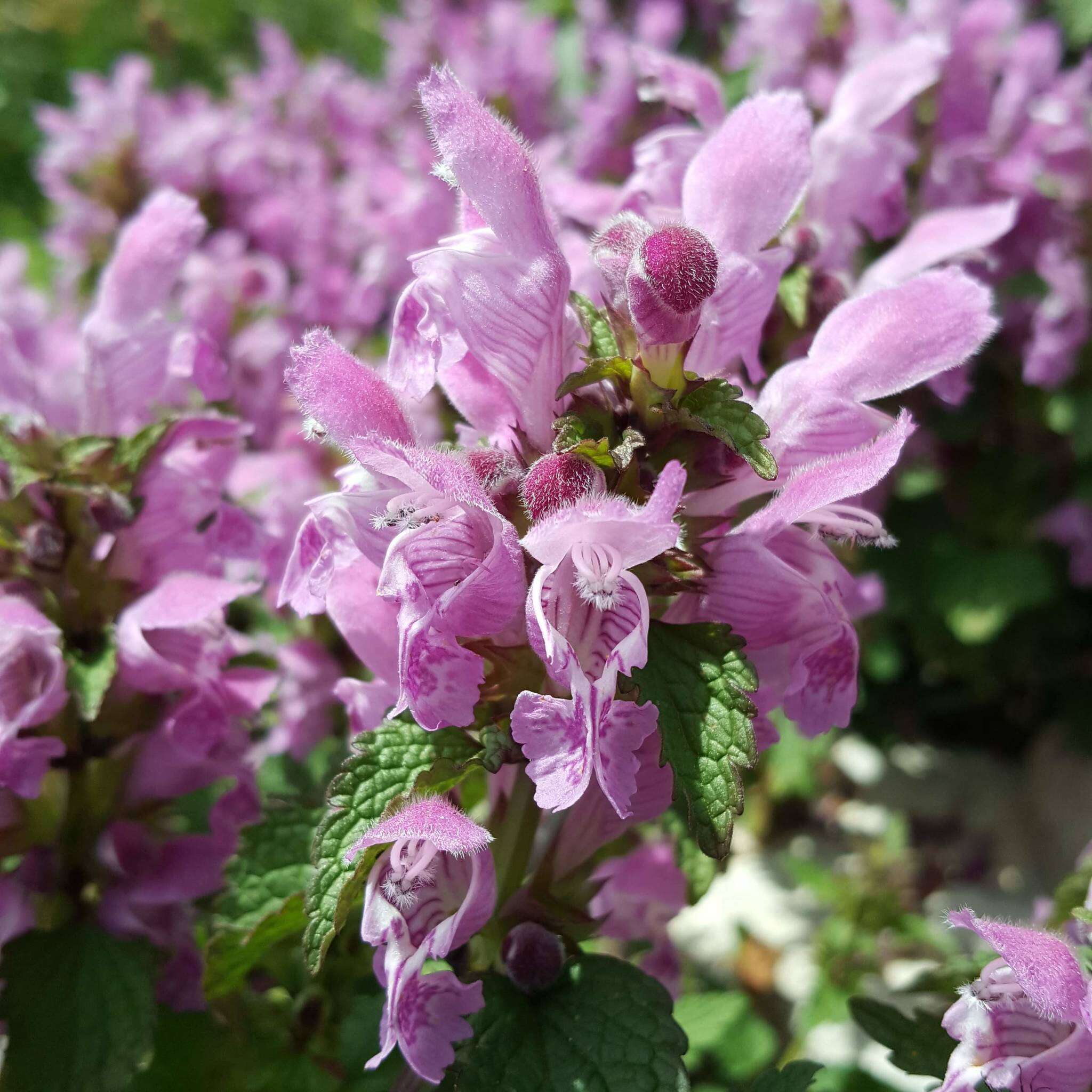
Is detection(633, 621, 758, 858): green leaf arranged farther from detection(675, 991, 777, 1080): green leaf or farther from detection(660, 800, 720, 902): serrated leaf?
detection(675, 991, 777, 1080): green leaf

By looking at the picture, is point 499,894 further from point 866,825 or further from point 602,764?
point 866,825

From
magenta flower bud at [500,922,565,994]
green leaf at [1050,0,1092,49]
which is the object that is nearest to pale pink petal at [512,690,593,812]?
magenta flower bud at [500,922,565,994]

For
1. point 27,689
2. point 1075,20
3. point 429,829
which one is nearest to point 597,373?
point 429,829

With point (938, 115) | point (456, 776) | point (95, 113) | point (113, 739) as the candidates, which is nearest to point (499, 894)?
point (456, 776)

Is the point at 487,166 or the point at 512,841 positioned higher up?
the point at 487,166

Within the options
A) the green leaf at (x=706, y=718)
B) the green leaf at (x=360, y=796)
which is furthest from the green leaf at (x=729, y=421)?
the green leaf at (x=360, y=796)

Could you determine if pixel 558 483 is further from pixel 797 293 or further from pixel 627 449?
pixel 797 293
